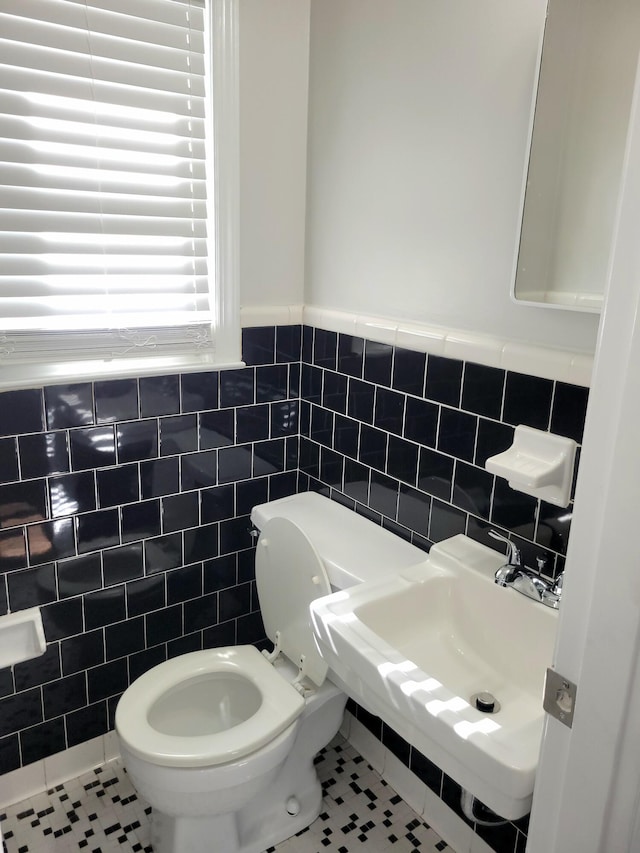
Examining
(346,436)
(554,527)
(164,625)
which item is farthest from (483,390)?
(164,625)

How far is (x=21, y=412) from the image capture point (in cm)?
164

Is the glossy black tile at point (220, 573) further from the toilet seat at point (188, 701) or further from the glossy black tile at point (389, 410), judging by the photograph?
the glossy black tile at point (389, 410)

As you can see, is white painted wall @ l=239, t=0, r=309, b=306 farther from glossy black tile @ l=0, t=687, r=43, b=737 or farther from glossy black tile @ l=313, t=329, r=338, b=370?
glossy black tile @ l=0, t=687, r=43, b=737

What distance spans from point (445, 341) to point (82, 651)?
1.38 metres

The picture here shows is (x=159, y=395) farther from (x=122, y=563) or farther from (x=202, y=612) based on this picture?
(x=202, y=612)

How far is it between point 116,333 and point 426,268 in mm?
860

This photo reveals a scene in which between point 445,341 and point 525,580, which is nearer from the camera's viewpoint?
point 525,580

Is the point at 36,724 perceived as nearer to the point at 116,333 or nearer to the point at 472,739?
the point at 116,333

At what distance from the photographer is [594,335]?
1256mm

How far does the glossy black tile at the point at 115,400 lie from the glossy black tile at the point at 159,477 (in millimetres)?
165

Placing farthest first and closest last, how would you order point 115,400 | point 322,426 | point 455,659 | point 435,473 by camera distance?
point 322,426 < point 115,400 < point 435,473 < point 455,659

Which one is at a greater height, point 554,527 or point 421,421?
point 421,421

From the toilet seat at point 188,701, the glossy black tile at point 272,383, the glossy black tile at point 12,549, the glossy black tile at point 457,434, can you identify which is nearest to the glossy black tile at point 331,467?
the glossy black tile at point 272,383

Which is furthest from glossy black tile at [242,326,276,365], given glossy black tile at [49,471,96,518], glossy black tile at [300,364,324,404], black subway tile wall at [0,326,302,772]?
glossy black tile at [49,471,96,518]
